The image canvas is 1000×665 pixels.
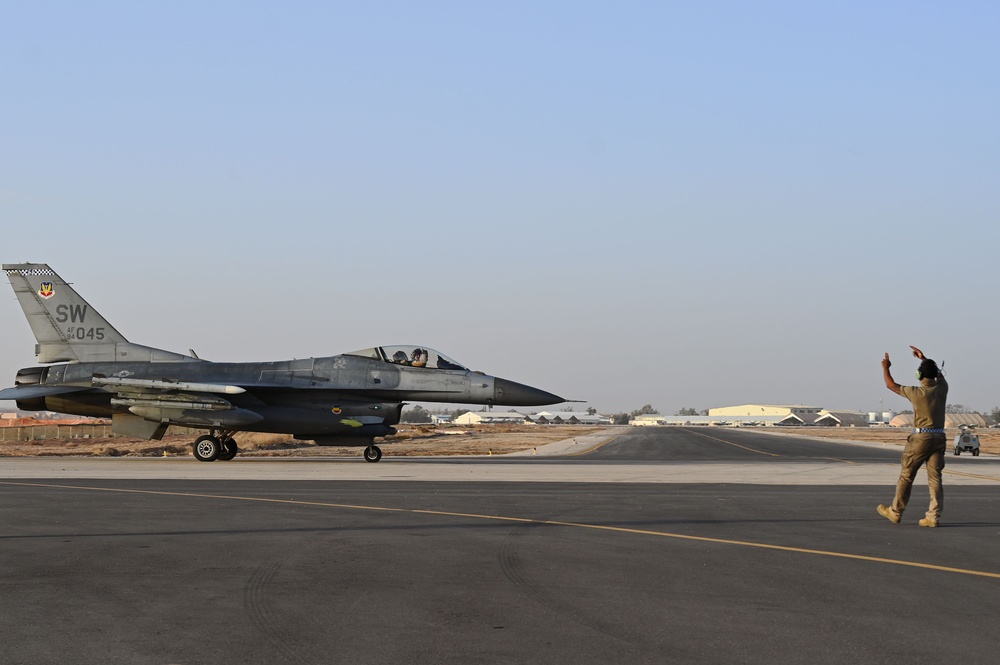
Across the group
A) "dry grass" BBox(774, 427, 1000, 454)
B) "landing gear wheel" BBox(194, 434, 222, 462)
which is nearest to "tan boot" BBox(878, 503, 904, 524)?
"landing gear wheel" BBox(194, 434, 222, 462)

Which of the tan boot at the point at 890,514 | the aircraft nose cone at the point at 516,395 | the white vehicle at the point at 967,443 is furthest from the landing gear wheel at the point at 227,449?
the white vehicle at the point at 967,443

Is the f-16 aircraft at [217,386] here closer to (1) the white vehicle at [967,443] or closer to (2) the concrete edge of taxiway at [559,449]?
(2) the concrete edge of taxiway at [559,449]

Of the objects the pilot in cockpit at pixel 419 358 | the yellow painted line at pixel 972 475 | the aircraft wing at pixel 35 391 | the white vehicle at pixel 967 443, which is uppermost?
the pilot in cockpit at pixel 419 358

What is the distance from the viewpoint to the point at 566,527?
40.5ft

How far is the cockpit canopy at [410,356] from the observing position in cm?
3038

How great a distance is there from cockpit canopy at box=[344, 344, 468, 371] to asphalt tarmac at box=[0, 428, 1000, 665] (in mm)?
13267

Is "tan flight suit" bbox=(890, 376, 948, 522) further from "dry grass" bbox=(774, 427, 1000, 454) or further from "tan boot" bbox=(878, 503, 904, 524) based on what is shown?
"dry grass" bbox=(774, 427, 1000, 454)

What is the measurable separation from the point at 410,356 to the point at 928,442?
20.0 m

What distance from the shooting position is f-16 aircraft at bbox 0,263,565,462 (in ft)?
96.3

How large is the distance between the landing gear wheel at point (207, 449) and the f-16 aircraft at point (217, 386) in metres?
0.03

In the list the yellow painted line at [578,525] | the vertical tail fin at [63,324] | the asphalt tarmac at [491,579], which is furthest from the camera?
the vertical tail fin at [63,324]

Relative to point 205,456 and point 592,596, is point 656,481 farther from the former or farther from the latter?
point 205,456

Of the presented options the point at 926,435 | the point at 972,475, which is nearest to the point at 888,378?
the point at 926,435

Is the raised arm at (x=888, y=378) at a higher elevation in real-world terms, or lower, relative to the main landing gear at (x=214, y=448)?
higher
